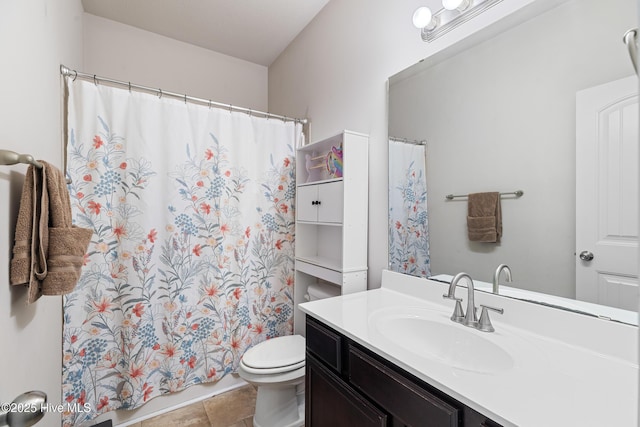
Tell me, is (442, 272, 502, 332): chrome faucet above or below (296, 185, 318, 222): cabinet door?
below

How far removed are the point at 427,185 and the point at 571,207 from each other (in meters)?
0.57

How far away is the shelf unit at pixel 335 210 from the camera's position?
1669mm

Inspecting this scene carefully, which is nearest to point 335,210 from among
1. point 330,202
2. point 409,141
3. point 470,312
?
point 330,202

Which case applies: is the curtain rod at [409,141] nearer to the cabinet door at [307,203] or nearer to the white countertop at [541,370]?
the cabinet door at [307,203]

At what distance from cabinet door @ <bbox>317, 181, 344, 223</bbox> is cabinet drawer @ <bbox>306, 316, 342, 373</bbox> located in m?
0.64

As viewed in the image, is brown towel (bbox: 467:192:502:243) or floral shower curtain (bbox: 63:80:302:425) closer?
brown towel (bbox: 467:192:502:243)

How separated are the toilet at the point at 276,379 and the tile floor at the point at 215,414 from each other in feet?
0.69

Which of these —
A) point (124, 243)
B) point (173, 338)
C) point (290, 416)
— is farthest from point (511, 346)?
point (124, 243)

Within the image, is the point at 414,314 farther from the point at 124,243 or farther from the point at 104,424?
the point at 104,424

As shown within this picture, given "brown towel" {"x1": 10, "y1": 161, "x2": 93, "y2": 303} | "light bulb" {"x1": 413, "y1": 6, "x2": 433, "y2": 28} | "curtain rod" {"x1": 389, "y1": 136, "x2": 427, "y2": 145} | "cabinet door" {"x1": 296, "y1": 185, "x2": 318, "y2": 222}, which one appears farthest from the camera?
"cabinet door" {"x1": 296, "y1": 185, "x2": 318, "y2": 222}

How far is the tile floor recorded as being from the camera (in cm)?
172

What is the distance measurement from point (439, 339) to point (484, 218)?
0.52 m

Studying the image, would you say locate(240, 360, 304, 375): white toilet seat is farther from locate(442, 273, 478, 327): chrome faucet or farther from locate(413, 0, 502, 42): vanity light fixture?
locate(413, 0, 502, 42): vanity light fixture

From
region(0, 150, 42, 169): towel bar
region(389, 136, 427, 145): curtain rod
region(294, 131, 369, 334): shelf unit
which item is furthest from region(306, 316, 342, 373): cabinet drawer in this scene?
region(0, 150, 42, 169): towel bar
